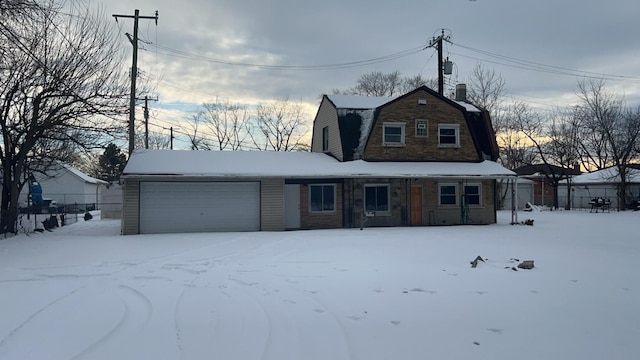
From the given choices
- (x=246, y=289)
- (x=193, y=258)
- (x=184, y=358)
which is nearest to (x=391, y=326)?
(x=184, y=358)

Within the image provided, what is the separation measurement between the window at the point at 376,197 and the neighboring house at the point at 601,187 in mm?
22471

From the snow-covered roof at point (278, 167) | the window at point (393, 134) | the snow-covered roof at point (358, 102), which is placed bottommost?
the snow-covered roof at point (278, 167)

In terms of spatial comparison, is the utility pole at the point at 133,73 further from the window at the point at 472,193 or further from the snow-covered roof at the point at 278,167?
the window at the point at 472,193

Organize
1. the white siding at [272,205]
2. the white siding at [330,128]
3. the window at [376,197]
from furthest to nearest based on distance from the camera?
the white siding at [330,128]
the window at [376,197]
the white siding at [272,205]

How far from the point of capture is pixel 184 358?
451cm

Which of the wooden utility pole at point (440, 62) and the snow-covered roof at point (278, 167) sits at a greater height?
the wooden utility pole at point (440, 62)

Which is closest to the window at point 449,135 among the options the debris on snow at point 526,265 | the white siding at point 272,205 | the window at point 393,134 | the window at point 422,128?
the window at point 422,128

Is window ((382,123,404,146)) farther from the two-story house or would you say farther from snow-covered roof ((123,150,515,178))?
snow-covered roof ((123,150,515,178))

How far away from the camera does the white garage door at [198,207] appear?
58.1 ft

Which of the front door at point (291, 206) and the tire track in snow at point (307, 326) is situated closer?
the tire track in snow at point (307, 326)

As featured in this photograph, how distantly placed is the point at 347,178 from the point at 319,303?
1337 centimetres

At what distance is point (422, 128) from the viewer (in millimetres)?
21219

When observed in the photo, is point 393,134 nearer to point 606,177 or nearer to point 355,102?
point 355,102

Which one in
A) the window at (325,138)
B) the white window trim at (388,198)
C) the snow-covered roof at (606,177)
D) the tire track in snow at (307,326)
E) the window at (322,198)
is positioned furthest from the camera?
the snow-covered roof at (606,177)
